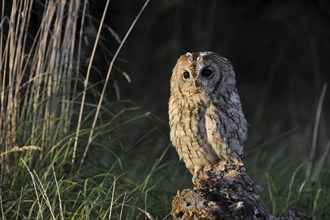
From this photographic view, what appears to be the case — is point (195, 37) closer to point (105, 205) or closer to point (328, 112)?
point (328, 112)

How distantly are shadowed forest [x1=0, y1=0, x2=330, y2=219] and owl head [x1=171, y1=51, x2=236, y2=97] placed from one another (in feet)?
1.08

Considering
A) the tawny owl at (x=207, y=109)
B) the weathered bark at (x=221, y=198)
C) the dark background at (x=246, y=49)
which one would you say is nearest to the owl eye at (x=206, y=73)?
the tawny owl at (x=207, y=109)

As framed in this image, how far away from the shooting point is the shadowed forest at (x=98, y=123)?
378 cm

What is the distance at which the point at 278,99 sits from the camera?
9.00 meters

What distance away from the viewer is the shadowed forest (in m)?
3.78

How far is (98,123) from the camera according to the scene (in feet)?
15.1

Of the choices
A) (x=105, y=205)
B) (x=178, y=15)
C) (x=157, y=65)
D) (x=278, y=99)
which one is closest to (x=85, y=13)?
(x=105, y=205)

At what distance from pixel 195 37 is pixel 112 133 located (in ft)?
13.7

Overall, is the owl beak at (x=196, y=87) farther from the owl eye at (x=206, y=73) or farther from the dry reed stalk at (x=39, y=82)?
the dry reed stalk at (x=39, y=82)

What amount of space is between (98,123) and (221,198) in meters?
1.57

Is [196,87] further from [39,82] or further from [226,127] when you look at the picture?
[39,82]

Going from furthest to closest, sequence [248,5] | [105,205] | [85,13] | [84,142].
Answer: [248,5] < [85,13] < [84,142] < [105,205]

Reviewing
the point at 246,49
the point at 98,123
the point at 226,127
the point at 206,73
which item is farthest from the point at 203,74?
the point at 246,49

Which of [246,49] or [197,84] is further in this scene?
[246,49]
